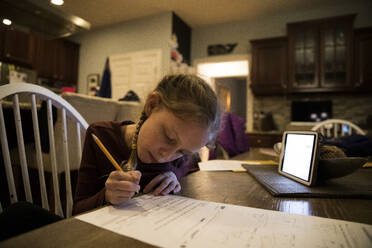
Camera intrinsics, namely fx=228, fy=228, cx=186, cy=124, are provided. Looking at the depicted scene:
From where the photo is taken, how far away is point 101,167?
700 mm

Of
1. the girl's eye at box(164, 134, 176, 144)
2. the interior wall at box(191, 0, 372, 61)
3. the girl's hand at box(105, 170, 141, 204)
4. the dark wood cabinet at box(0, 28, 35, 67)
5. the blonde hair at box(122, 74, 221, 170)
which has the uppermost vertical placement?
the interior wall at box(191, 0, 372, 61)

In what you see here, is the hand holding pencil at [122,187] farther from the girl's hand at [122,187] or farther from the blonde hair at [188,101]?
the blonde hair at [188,101]

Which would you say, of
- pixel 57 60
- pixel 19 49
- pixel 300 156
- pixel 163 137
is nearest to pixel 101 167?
pixel 163 137

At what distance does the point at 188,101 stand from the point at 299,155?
391mm

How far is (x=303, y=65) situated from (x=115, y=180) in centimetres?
393

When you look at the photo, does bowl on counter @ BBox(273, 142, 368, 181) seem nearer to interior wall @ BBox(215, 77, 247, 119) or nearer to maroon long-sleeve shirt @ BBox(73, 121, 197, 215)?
maroon long-sleeve shirt @ BBox(73, 121, 197, 215)

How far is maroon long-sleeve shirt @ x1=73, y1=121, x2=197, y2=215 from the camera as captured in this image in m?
0.61

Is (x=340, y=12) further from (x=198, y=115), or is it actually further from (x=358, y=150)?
(x=198, y=115)

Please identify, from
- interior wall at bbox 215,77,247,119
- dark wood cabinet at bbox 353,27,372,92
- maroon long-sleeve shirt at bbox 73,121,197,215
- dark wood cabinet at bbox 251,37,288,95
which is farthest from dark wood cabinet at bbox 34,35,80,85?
dark wood cabinet at bbox 353,27,372,92

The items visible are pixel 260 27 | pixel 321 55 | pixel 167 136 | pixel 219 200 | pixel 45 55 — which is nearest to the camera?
pixel 219 200

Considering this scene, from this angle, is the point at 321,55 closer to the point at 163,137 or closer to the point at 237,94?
the point at 163,137

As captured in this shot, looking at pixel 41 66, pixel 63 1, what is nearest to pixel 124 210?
pixel 63 1

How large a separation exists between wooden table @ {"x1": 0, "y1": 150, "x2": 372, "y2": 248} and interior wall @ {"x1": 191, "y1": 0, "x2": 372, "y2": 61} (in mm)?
4125

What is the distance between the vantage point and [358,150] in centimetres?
116
